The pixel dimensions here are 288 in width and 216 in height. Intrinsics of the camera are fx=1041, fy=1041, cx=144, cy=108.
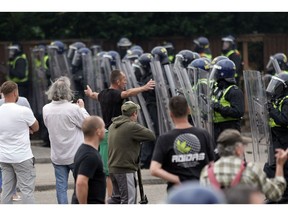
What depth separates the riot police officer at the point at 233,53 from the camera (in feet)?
68.7

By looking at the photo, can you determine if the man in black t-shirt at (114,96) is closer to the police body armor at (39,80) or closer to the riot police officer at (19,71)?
the police body armor at (39,80)

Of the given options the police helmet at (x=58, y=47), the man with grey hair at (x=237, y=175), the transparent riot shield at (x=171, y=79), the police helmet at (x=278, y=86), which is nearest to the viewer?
the man with grey hair at (x=237, y=175)

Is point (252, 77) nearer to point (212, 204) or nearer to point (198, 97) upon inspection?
point (198, 97)

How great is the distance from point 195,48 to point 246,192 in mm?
16705

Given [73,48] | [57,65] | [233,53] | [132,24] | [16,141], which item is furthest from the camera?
[132,24]

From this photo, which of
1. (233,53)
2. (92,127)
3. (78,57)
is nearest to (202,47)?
(233,53)

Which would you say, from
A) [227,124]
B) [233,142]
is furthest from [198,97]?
[233,142]

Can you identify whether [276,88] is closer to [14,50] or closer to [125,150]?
[125,150]

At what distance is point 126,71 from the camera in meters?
17.6

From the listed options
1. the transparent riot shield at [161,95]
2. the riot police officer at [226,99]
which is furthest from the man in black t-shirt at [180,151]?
the transparent riot shield at [161,95]

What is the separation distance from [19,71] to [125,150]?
10.3 meters

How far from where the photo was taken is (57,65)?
20516mm

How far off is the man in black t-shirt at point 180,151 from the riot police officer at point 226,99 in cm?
371

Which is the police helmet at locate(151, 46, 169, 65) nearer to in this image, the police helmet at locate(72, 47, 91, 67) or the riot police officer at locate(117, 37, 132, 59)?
the police helmet at locate(72, 47, 91, 67)
